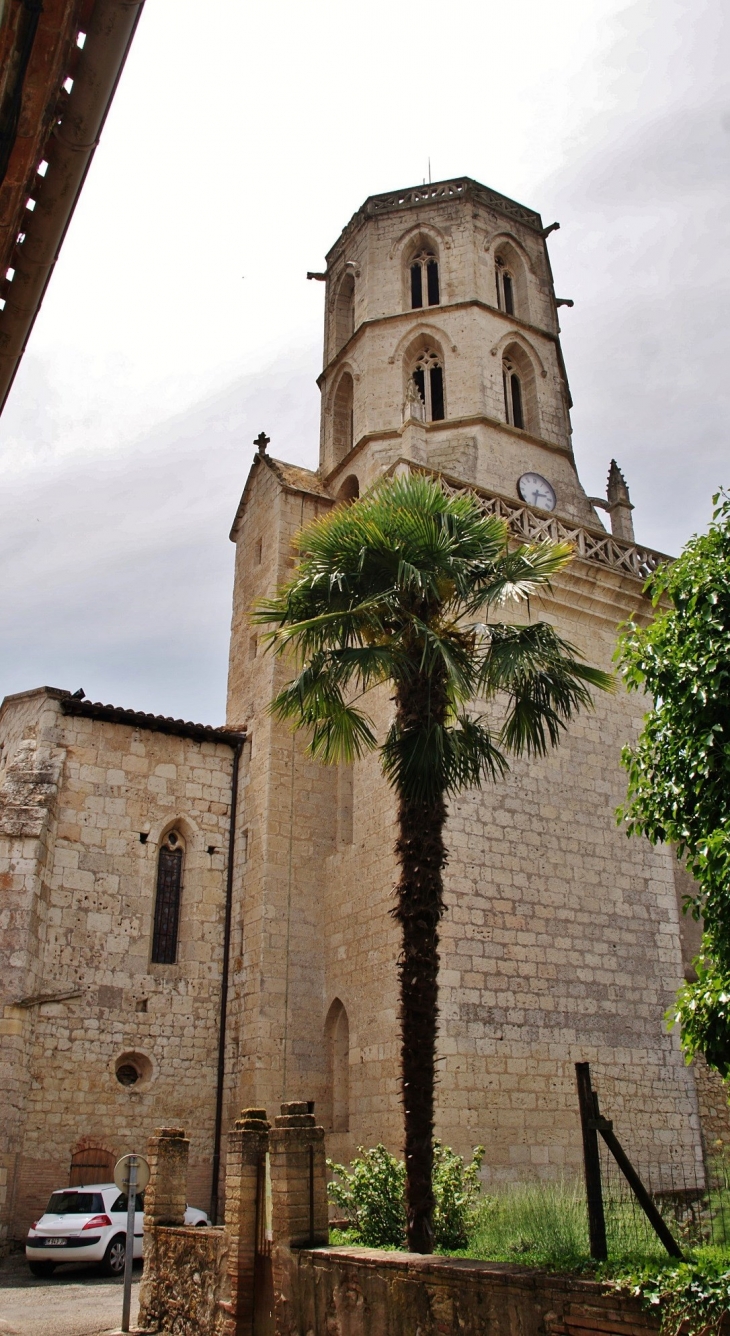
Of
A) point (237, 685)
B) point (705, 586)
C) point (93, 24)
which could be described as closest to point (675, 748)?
point (705, 586)

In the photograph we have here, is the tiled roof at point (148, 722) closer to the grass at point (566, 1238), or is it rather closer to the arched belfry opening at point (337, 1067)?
the arched belfry opening at point (337, 1067)

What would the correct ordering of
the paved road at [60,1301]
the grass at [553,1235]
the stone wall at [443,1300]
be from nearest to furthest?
the stone wall at [443,1300]
the grass at [553,1235]
the paved road at [60,1301]

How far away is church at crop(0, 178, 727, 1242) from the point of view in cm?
1336

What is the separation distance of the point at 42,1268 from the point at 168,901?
5541 mm

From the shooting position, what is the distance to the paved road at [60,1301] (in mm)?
9242

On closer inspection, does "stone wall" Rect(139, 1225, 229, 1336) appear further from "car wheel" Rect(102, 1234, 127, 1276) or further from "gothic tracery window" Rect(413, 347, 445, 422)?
"gothic tracery window" Rect(413, 347, 445, 422)

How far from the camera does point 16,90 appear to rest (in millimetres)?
3889

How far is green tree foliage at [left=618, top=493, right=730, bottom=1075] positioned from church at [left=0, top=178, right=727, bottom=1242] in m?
4.75

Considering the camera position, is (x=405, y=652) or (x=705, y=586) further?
(x=405, y=652)

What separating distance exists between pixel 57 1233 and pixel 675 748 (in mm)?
9379

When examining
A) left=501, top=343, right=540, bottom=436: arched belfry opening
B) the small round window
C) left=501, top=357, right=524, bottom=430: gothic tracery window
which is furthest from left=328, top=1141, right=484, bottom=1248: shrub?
left=501, top=357, right=524, bottom=430: gothic tracery window

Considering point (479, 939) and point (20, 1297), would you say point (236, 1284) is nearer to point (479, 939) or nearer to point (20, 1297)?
point (20, 1297)

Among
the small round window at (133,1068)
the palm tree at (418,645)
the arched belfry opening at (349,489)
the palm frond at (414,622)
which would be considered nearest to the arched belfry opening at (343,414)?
the arched belfry opening at (349,489)

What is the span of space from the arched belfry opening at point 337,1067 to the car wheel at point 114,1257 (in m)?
3.30
